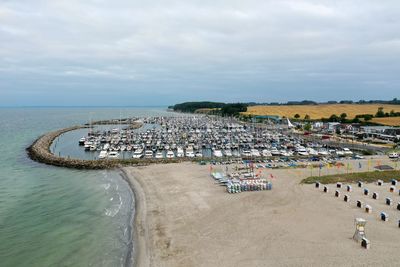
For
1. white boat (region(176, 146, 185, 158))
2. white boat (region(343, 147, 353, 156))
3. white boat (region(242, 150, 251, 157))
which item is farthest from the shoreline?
white boat (region(343, 147, 353, 156))

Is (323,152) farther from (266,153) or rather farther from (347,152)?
(266,153)

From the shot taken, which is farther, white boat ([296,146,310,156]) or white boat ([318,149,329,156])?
white boat ([296,146,310,156])

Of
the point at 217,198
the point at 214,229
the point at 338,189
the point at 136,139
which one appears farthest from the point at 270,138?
the point at 214,229

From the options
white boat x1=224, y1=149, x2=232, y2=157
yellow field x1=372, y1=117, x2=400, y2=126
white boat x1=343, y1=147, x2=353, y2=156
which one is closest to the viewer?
A: white boat x1=343, y1=147, x2=353, y2=156

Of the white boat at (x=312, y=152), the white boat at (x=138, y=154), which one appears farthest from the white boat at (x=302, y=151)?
the white boat at (x=138, y=154)

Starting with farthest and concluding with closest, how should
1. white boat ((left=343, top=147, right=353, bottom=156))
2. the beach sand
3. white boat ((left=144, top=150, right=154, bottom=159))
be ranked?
white boat ((left=144, top=150, right=154, bottom=159)) → white boat ((left=343, top=147, right=353, bottom=156)) → the beach sand

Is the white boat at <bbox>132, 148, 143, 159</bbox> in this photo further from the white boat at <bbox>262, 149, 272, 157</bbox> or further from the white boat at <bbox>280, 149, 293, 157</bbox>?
the white boat at <bbox>280, 149, 293, 157</bbox>
